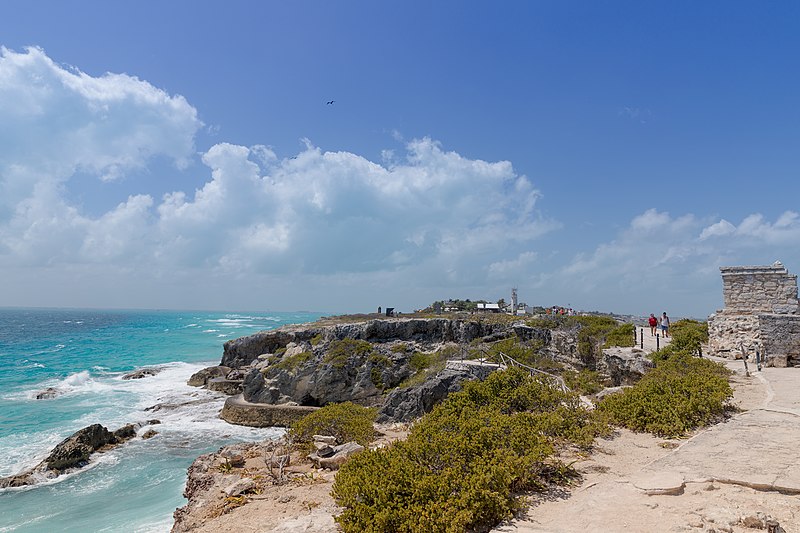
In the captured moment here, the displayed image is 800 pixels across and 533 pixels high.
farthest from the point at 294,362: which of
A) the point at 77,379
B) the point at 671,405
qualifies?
the point at 671,405

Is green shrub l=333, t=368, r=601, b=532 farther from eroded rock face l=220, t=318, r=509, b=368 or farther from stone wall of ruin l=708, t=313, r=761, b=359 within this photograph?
eroded rock face l=220, t=318, r=509, b=368

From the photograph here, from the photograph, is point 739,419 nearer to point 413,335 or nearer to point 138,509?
point 138,509

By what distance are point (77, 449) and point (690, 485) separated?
23852mm

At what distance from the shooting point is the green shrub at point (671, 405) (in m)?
9.55

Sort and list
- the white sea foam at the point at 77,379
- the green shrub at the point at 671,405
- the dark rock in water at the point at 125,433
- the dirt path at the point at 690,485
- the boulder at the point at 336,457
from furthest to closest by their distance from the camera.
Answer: the white sea foam at the point at 77,379
the dark rock in water at the point at 125,433
the boulder at the point at 336,457
the green shrub at the point at 671,405
the dirt path at the point at 690,485

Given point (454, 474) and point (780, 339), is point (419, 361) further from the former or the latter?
point (454, 474)

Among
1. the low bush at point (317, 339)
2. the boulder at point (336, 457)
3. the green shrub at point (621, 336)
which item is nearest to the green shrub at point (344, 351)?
the low bush at point (317, 339)

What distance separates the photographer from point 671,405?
9945mm

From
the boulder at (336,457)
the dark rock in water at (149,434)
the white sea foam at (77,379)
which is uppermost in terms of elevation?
the boulder at (336,457)

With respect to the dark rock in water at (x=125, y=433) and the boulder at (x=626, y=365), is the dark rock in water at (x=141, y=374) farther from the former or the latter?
the boulder at (x=626, y=365)

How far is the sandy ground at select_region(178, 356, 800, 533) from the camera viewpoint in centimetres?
520

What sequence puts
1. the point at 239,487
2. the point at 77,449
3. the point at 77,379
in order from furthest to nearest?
the point at 77,379 → the point at 77,449 → the point at 239,487

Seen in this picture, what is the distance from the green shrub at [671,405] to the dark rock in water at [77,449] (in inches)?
852

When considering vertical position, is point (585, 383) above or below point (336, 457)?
above
